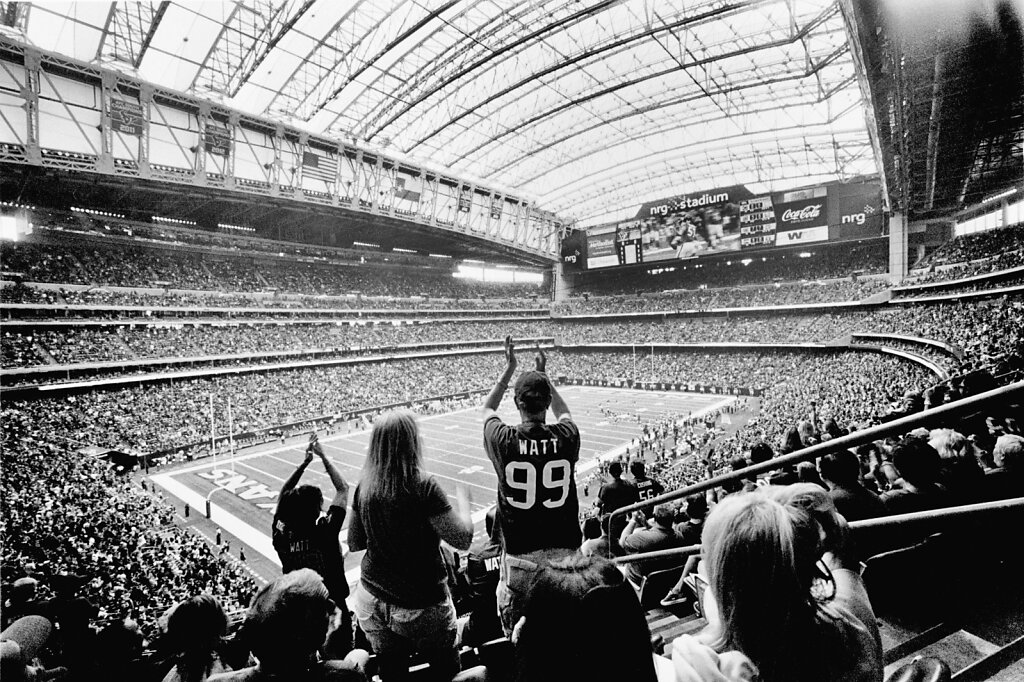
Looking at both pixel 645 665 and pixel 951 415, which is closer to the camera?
pixel 645 665

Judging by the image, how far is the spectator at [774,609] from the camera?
1317 millimetres

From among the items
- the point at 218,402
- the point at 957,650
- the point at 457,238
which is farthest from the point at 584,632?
the point at 457,238

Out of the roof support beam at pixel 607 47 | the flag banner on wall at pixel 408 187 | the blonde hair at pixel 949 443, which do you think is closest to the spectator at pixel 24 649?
the blonde hair at pixel 949 443

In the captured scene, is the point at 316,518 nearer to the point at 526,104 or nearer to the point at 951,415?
the point at 951,415

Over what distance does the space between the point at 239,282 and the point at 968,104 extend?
48744mm

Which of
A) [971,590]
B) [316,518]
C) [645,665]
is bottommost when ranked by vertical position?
[971,590]

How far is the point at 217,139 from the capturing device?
30141 millimetres

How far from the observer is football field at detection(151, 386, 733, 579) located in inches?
782

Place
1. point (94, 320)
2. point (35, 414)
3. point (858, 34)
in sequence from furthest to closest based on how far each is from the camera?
point (94, 320), point (35, 414), point (858, 34)

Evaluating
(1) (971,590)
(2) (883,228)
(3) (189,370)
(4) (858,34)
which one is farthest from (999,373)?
(2) (883,228)

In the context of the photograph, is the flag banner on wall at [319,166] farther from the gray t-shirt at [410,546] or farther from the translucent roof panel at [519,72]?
the gray t-shirt at [410,546]

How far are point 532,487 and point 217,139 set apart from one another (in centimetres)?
3513

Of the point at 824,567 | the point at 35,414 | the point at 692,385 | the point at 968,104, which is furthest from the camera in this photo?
the point at 692,385

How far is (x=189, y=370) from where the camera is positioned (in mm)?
35188
